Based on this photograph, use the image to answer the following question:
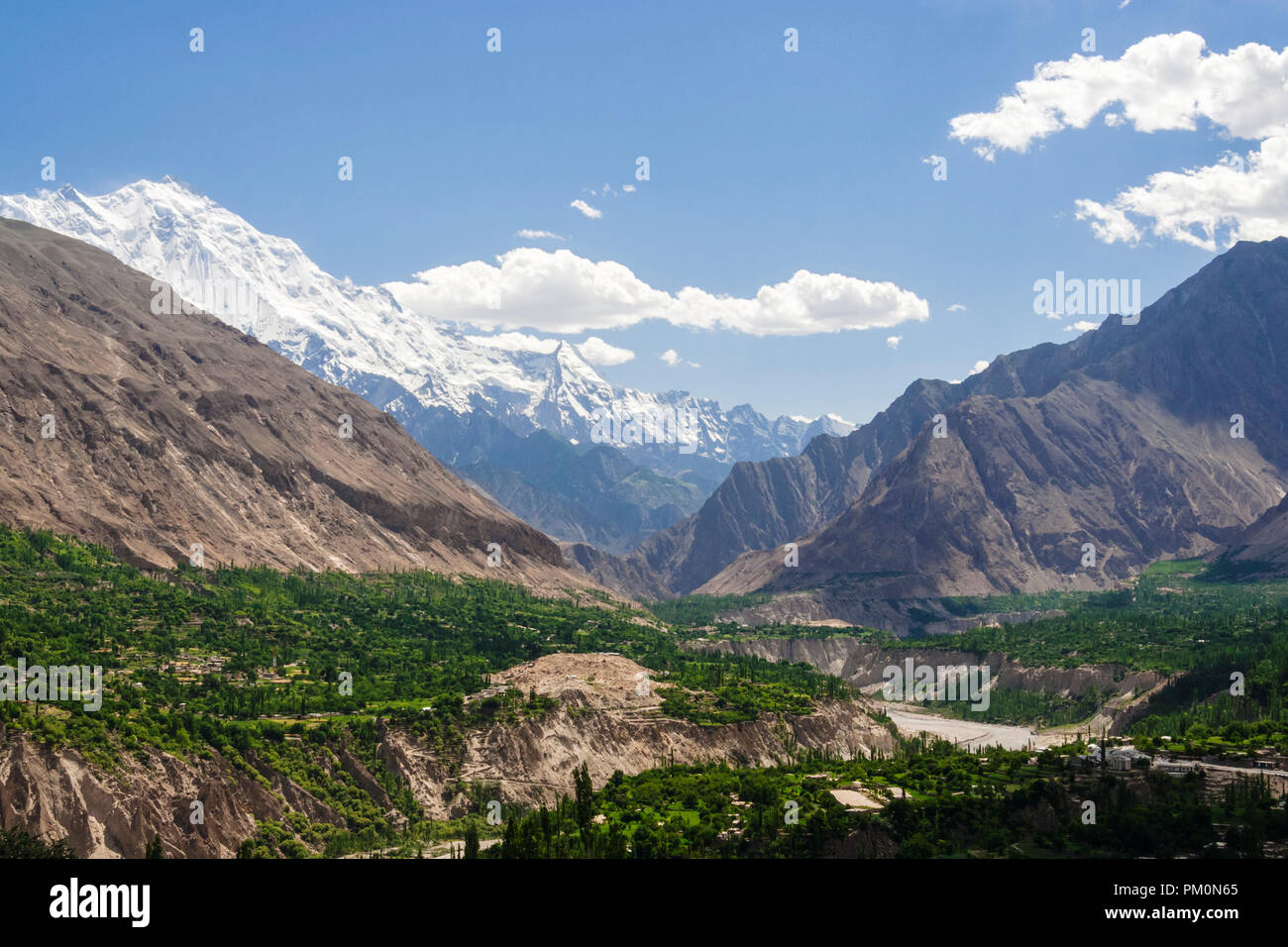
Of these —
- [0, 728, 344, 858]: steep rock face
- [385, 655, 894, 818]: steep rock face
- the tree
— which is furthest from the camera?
Result: [385, 655, 894, 818]: steep rock face

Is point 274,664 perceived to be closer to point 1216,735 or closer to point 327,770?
point 327,770

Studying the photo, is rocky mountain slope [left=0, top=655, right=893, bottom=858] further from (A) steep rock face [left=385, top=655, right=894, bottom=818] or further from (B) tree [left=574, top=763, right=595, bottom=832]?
(B) tree [left=574, top=763, right=595, bottom=832]

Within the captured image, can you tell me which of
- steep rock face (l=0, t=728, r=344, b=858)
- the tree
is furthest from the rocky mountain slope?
the tree

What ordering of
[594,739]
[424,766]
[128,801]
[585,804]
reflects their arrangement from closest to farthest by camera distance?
[128,801] < [585,804] < [424,766] < [594,739]

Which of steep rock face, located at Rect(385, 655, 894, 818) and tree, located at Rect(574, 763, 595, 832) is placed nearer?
tree, located at Rect(574, 763, 595, 832)

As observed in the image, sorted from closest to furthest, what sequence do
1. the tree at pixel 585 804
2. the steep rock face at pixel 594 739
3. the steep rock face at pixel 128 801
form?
the steep rock face at pixel 128 801, the tree at pixel 585 804, the steep rock face at pixel 594 739

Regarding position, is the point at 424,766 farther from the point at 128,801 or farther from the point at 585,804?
the point at 128,801

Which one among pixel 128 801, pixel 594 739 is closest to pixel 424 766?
pixel 594 739

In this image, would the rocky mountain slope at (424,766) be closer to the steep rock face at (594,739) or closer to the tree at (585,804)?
the steep rock face at (594,739)

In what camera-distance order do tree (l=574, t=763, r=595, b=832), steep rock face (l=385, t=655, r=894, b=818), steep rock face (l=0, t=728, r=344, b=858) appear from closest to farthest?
1. steep rock face (l=0, t=728, r=344, b=858)
2. tree (l=574, t=763, r=595, b=832)
3. steep rock face (l=385, t=655, r=894, b=818)

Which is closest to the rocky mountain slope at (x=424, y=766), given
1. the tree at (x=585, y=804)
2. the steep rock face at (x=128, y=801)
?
the steep rock face at (x=128, y=801)
